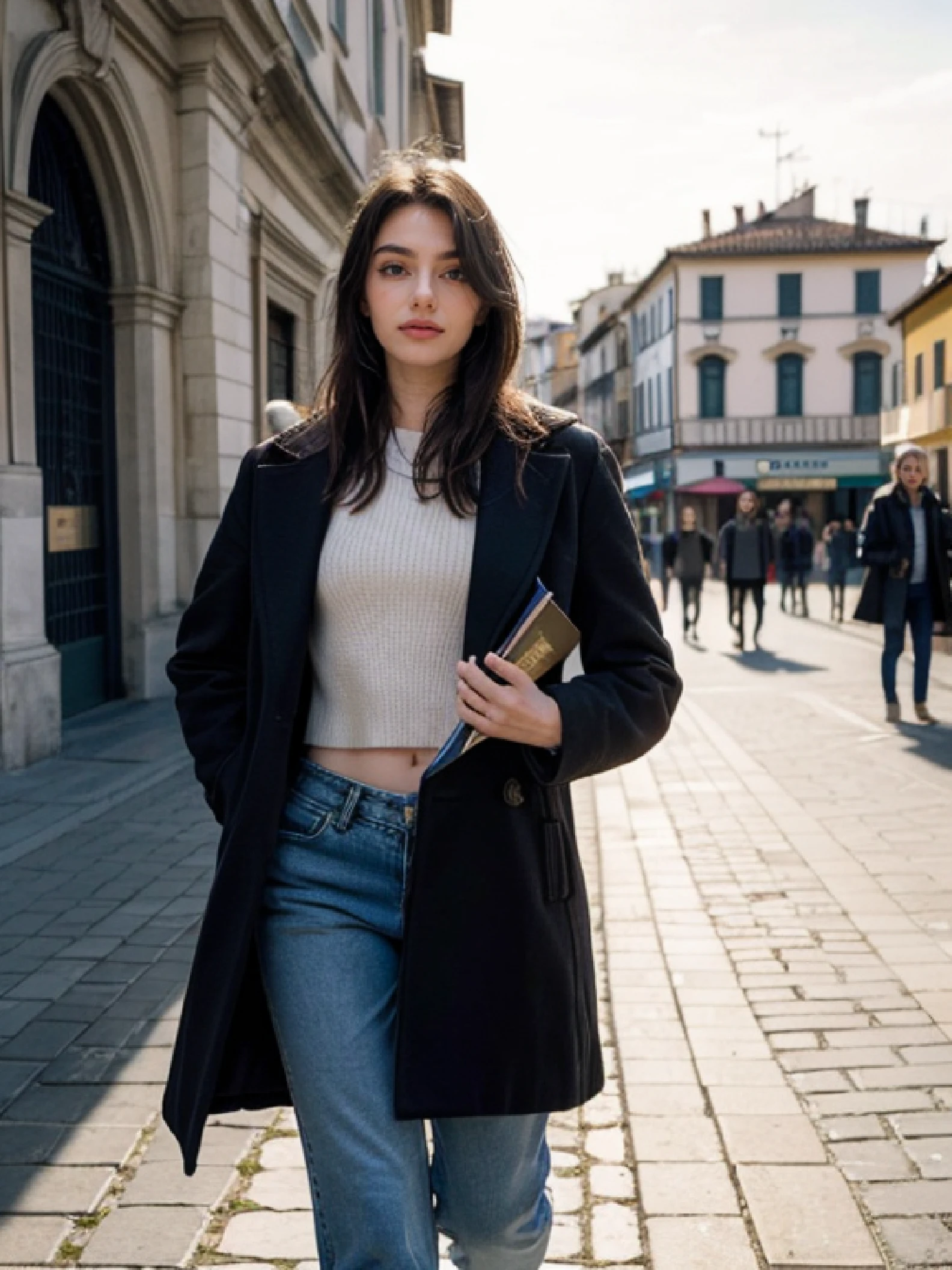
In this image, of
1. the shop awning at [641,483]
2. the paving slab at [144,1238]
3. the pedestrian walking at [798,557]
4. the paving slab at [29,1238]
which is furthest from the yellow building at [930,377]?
the paving slab at [29,1238]

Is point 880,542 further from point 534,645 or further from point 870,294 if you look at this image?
point 870,294

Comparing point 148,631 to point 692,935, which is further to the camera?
Result: point 148,631

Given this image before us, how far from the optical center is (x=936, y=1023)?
435 centimetres

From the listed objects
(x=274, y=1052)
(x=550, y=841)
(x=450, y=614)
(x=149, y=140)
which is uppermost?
(x=149, y=140)

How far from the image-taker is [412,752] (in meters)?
2.19

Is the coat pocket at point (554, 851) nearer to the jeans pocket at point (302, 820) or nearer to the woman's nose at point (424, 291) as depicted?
the jeans pocket at point (302, 820)

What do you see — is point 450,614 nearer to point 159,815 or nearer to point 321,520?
point 321,520

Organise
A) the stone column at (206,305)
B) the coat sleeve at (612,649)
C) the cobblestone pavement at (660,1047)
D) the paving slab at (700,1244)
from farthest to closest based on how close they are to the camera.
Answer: the stone column at (206,305), the cobblestone pavement at (660,1047), the paving slab at (700,1244), the coat sleeve at (612,649)

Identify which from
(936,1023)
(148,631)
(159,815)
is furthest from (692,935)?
(148,631)

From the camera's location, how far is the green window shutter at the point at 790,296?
54969mm

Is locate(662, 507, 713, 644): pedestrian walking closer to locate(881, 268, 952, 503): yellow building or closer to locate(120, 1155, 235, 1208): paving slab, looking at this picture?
locate(881, 268, 952, 503): yellow building

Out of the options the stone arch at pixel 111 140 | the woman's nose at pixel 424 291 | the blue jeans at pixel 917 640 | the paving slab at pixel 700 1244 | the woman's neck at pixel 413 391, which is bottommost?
the paving slab at pixel 700 1244

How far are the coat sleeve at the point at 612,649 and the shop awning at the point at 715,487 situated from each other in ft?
166

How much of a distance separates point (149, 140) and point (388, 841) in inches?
429
